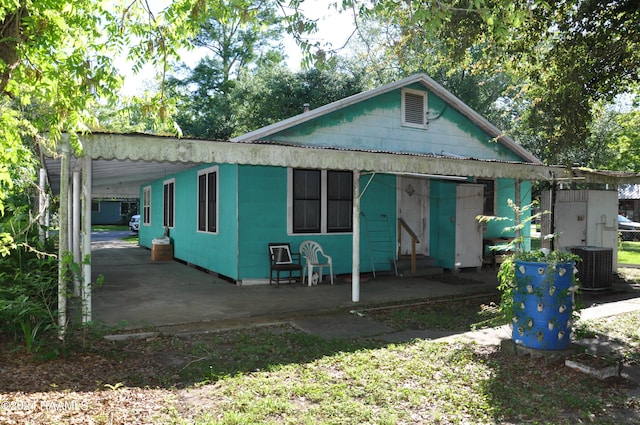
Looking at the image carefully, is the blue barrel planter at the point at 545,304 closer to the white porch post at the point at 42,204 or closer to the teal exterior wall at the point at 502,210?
the white porch post at the point at 42,204

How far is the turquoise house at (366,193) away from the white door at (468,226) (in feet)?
0.08

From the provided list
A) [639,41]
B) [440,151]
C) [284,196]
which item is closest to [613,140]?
[440,151]

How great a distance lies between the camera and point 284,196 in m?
10.5

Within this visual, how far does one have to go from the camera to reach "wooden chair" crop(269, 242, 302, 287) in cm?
990

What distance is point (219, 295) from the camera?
29.3ft

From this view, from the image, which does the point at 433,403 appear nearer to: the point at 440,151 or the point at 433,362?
the point at 433,362

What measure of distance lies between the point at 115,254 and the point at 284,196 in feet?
30.6

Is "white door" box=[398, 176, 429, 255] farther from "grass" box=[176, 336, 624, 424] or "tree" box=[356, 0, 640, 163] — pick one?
"grass" box=[176, 336, 624, 424]

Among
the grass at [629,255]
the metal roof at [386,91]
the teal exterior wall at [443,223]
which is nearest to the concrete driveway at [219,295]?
the teal exterior wall at [443,223]

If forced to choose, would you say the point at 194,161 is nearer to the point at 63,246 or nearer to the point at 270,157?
the point at 270,157

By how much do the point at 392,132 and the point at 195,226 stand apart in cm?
568

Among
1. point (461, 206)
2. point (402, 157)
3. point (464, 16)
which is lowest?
point (461, 206)

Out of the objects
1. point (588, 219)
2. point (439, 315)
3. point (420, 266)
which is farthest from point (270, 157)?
point (588, 219)

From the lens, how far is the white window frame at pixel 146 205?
18.9m
